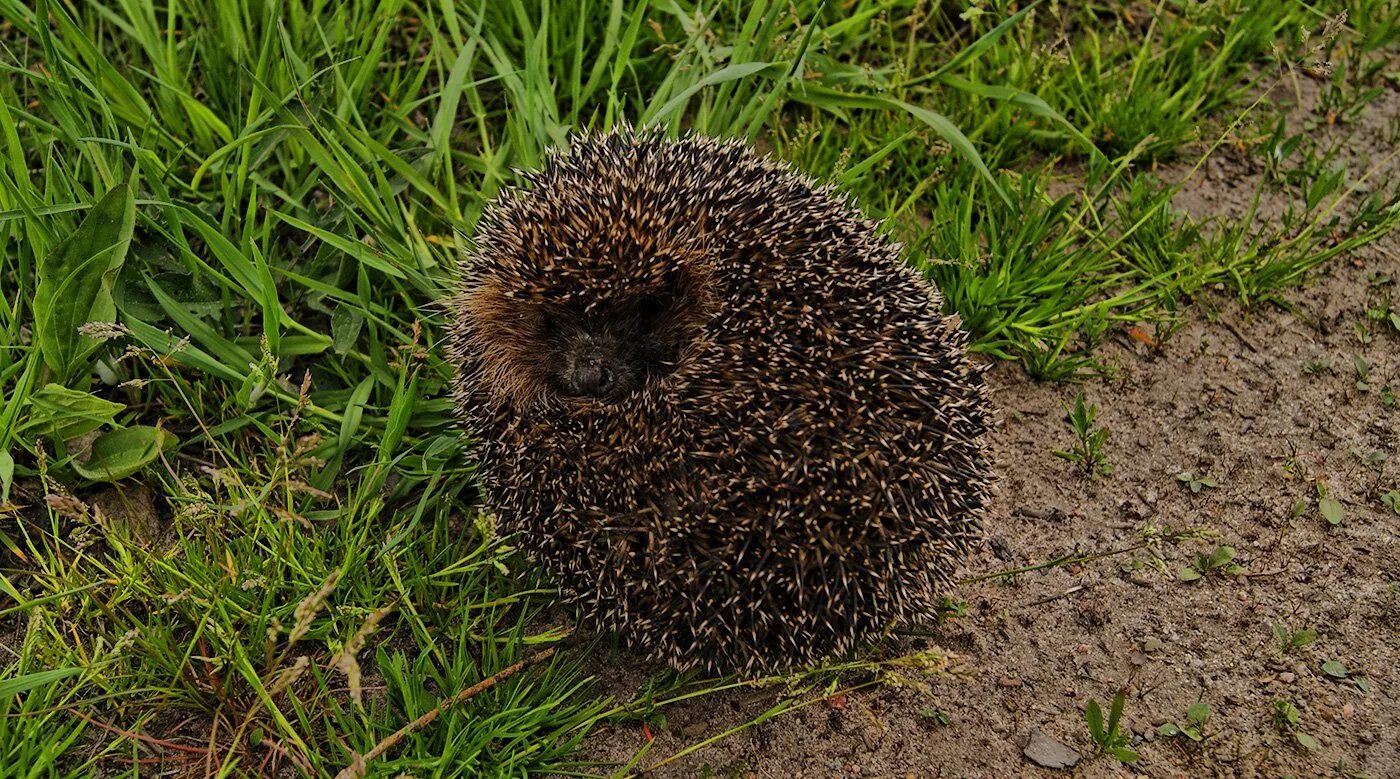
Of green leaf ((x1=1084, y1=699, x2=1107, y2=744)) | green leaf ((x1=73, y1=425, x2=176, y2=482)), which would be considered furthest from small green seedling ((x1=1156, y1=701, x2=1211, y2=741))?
green leaf ((x1=73, y1=425, x2=176, y2=482))

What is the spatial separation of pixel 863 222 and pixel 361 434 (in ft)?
6.93

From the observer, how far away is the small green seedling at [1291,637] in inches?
161

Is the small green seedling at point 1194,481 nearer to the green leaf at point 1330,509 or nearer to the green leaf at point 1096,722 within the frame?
the green leaf at point 1330,509

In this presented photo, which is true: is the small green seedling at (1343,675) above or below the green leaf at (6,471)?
below

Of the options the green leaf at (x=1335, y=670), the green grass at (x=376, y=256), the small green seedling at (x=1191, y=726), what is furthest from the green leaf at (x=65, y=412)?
the green leaf at (x=1335, y=670)

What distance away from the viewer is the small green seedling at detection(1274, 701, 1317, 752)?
3.87 metres

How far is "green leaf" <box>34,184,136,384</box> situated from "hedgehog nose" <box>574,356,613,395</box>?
183 centimetres

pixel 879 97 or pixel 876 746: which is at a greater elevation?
pixel 879 97

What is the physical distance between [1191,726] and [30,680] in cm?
362

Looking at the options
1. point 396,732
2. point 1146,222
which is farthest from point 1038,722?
point 1146,222

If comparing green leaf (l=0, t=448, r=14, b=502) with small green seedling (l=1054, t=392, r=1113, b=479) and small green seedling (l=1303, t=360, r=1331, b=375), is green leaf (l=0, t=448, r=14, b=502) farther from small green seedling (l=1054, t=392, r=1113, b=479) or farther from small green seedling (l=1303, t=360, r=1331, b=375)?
small green seedling (l=1303, t=360, r=1331, b=375)

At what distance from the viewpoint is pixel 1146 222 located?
212 inches

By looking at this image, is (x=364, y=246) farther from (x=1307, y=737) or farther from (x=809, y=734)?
(x=1307, y=737)

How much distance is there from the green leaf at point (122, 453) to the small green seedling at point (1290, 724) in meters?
3.94
